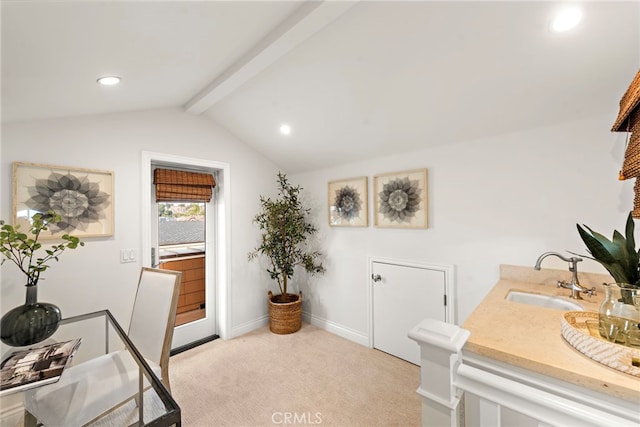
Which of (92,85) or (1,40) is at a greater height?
(92,85)

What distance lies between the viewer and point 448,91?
1824 millimetres

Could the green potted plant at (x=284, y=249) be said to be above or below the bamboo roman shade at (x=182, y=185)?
below

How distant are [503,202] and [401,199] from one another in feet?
2.70

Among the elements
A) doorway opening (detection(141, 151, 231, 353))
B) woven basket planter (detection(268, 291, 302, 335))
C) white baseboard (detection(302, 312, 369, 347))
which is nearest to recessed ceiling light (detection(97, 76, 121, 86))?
doorway opening (detection(141, 151, 231, 353))

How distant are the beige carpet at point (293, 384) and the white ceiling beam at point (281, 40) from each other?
2.46 metres

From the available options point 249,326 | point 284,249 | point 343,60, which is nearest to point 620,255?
point 343,60

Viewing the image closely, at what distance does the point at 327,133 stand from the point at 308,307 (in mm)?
2243

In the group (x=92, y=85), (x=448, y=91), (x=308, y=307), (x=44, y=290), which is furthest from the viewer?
(x=308, y=307)

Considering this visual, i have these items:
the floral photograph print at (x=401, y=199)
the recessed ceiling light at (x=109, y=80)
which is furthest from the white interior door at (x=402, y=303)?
the recessed ceiling light at (x=109, y=80)

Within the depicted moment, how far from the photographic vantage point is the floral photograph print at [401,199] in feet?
8.05

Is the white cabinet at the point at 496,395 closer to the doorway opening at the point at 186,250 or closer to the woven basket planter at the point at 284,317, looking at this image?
the woven basket planter at the point at 284,317

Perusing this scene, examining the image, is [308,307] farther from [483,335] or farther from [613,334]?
[613,334]

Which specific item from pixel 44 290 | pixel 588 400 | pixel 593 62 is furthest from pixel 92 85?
pixel 593 62

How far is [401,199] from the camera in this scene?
2572 millimetres
